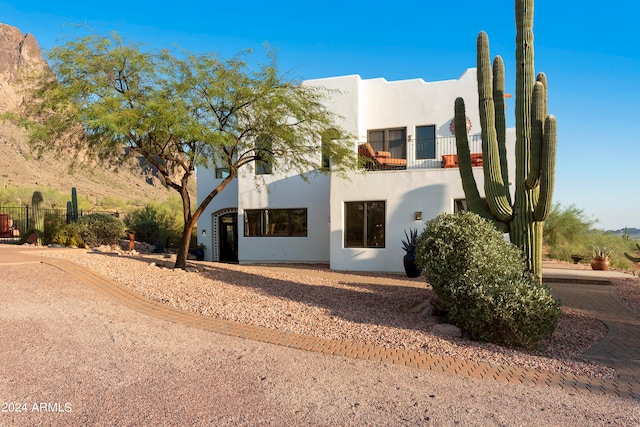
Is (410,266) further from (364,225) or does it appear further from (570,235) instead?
(570,235)

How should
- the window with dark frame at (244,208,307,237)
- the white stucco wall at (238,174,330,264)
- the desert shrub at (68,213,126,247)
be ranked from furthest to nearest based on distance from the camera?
the window with dark frame at (244,208,307,237) < the white stucco wall at (238,174,330,264) < the desert shrub at (68,213,126,247)

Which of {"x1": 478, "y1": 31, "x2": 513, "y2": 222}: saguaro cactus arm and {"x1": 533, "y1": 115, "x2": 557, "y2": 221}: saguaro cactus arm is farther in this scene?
{"x1": 478, "y1": 31, "x2": 513, "y2": 222}: saguaro cactus arm

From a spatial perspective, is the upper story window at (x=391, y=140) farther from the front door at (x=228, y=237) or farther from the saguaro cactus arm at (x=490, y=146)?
the front door at (x=228, y=237)

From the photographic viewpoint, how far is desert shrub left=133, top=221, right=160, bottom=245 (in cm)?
2475

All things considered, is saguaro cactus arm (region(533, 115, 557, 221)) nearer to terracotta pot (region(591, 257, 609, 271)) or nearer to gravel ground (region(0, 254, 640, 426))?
gravel ground (region(0, 254, 640, 426))

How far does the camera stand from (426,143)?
15.9 meters

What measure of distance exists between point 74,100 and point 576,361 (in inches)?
441

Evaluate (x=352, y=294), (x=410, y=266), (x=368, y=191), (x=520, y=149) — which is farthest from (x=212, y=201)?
(x=520, y=149)

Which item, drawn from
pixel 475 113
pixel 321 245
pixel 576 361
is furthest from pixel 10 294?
pixel 475 113

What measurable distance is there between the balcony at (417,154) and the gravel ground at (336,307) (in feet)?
15.3

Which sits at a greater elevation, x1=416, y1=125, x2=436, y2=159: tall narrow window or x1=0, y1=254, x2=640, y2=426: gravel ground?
x1=416, y1=125, x2=436, y2=159: tall narrow window

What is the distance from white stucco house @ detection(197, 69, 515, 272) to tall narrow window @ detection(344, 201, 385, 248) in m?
0.04

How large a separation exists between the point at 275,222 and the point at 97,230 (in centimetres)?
720

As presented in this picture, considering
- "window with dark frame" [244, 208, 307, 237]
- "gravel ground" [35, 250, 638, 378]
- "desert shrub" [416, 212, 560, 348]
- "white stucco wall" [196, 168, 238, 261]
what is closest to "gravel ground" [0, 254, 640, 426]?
"gravel ground" [35, 250, 638, 378]
